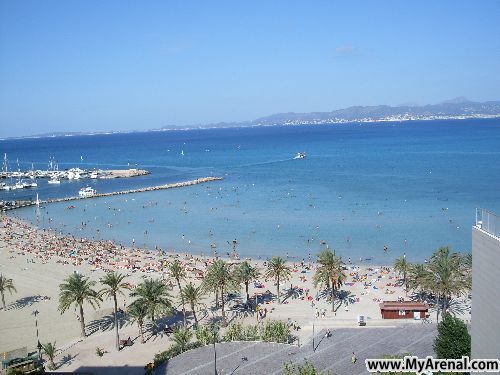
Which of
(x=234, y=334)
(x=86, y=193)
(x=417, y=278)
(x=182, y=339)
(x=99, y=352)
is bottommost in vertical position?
(x=99, y=352)

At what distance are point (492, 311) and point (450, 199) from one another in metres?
58.3

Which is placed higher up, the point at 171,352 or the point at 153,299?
the point at 153,299

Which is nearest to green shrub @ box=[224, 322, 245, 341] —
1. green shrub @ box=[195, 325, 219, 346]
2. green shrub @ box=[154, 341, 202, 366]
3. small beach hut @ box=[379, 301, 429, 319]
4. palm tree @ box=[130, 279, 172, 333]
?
green shrub @ box=[195, 325, 219, 346]

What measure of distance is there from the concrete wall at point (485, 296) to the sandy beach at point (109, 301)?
43.1ft

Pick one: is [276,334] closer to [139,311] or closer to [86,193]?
[139,311]

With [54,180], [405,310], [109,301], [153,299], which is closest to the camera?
[153,299]

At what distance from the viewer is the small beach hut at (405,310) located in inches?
1077

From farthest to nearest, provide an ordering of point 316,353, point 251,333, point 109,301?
1. point 109,301
2. point 251,333
3. point 316,353

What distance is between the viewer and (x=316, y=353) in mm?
22422

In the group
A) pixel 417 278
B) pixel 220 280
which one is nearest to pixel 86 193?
pixel 220 280

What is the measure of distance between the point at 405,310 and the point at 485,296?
16119 mm

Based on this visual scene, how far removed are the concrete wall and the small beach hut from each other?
48.5 feet

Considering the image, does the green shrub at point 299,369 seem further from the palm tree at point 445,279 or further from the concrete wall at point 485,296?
the palm tree at point 445,279

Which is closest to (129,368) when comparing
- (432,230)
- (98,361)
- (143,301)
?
(98,361)
